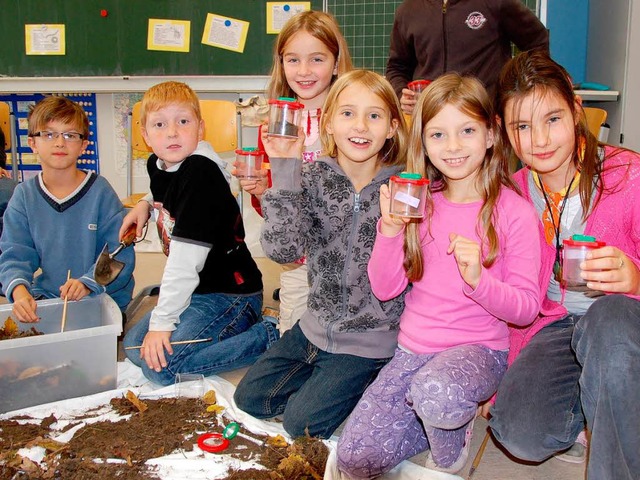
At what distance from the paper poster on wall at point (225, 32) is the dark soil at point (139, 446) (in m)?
2.85

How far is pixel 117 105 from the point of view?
456 cm

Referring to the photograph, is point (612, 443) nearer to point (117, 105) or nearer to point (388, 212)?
point (388, 212)

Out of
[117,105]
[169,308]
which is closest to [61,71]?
[117,105]

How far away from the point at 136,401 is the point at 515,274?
1252mm

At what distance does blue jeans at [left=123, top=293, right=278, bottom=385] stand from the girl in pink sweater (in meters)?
1.00

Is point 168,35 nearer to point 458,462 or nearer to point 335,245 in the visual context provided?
point 335,245

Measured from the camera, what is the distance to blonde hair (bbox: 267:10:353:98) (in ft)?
7.48

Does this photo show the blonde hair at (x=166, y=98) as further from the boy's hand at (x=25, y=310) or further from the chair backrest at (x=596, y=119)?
the chair backrest at (x=596, y=119)

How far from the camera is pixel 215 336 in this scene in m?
2.29

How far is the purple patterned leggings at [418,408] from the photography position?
1.55m

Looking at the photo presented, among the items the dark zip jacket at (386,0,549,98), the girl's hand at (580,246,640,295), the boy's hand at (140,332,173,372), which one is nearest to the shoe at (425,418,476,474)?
the girl's hand at (580,246,640,295)

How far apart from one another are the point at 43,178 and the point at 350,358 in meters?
1.59

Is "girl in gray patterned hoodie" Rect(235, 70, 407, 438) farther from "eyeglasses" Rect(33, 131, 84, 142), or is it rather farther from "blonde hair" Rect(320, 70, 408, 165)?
"eyeglasses" Rect(33, 131, 84, 142)

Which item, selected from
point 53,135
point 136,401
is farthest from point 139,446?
point 53,135
